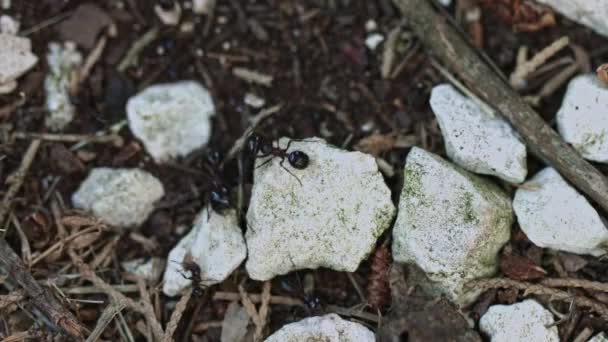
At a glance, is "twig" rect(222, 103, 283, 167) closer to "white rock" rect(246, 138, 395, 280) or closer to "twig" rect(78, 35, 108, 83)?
"white rock" rect(246, 138, 395, 280)

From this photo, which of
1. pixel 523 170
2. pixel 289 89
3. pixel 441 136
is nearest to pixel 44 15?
pixel 289 89

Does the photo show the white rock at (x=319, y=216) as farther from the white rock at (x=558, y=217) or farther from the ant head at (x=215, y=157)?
the white rock at (x=558, y=217)

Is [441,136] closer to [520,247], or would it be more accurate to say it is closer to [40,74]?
[520,247]

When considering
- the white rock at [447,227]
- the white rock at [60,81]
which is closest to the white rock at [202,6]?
the white rock at [60,81]

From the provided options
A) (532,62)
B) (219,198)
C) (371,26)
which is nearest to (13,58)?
(219,198)

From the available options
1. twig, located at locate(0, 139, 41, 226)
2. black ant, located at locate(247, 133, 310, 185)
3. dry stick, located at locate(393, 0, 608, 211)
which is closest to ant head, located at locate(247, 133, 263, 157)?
black ant, located at locate(247, 133, 310, 185)

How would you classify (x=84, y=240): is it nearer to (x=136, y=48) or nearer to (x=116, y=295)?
(x=116, y=295)
